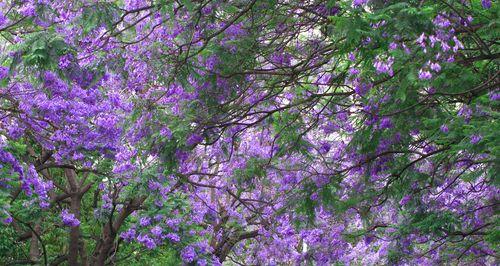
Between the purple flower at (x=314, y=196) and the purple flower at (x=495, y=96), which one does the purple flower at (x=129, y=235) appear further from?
the purple flower at (x=495, y=96)

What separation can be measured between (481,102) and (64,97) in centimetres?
520

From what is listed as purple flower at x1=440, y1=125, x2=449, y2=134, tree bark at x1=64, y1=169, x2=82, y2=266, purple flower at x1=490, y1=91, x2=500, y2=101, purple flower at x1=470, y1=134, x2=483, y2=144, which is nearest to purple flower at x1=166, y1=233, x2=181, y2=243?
tree bark at x1=64, y1=169, x2=82, y2=266

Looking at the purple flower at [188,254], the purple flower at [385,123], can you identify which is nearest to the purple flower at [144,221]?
the purple flower at [188,254]

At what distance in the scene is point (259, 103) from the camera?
9031 millimetres

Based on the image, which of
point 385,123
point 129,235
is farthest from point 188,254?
point 385,123

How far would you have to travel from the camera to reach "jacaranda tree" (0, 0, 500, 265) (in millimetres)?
5797

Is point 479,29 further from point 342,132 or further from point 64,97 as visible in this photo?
point 64,97

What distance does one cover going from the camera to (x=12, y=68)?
6.55 metres

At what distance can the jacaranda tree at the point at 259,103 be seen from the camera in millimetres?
5797

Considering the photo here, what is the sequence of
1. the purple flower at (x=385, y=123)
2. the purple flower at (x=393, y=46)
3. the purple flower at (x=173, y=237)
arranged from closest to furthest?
the purple flower at (x=393, y=46) < the purple flower at (x=385, y=123) < the purple flower at (x=173, y=237)

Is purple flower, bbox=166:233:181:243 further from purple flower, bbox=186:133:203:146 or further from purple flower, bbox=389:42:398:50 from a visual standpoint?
purple flower, bbox=389:42:398:50

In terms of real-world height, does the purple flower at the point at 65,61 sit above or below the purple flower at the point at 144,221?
below

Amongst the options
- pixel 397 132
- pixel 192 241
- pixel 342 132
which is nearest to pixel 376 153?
pixel 397 132

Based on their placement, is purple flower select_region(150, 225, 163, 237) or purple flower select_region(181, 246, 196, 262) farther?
purple flower select_region(181, 246, 196, 262)
